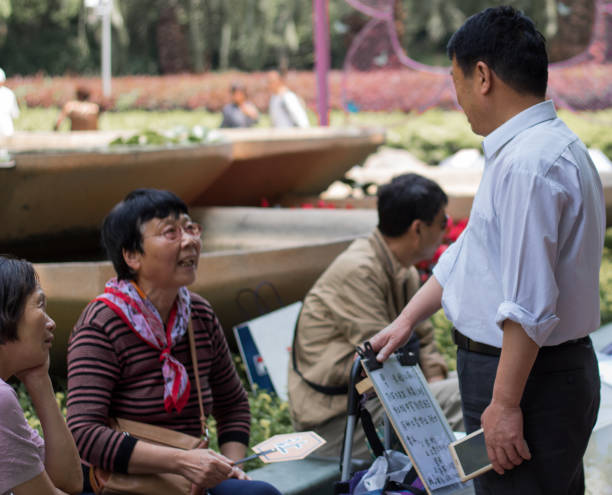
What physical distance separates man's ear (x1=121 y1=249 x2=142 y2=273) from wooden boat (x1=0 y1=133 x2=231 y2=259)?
2183 mm

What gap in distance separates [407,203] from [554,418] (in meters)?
1.66

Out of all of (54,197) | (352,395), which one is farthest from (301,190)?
(352,395)

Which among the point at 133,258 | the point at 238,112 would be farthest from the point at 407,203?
the point at 238,112

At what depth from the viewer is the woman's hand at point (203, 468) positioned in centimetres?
250

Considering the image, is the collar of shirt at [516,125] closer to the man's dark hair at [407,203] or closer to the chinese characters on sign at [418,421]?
the chinese characters on sign at [418,421]

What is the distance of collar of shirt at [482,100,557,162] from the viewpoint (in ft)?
6.64

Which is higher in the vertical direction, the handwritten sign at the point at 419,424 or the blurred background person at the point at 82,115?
the handwritten sign at the point at 419,424

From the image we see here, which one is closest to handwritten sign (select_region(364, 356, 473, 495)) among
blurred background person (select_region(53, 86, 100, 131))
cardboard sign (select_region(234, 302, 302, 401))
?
cardboard sign (select_region(234, 302, 302, 401))

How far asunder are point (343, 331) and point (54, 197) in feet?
7.54

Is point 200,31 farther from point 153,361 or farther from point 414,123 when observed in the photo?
point 153,361

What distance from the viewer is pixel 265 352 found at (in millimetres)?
4598

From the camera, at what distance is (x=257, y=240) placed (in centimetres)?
599

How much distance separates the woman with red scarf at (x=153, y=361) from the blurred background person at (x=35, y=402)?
298 mm

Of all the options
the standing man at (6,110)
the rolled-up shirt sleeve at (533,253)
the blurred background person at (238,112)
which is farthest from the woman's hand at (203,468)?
the blurred background person at (238,112)
